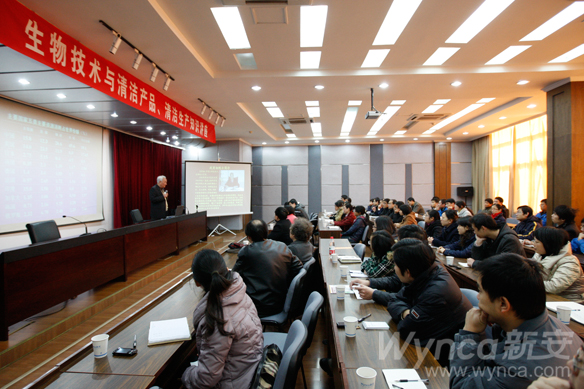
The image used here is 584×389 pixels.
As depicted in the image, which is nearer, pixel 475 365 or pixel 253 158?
pixel 475 365

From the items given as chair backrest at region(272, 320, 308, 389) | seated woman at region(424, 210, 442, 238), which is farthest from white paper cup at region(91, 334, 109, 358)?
seated woman at region(424, 210, 442, 238)

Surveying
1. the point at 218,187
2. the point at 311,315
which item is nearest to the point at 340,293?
the point at 311,315

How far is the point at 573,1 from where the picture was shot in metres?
2.90

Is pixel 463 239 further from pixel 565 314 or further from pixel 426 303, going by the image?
pixel 426 303

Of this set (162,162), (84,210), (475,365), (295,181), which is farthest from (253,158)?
(475,365)

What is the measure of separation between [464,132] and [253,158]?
7.14m

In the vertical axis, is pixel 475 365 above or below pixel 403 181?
below

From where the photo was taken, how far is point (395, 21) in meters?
3.24

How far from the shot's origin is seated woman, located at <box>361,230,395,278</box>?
2.48 m

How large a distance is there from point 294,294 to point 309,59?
10.2 feet

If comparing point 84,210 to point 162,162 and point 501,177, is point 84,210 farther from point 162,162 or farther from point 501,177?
point 501,177

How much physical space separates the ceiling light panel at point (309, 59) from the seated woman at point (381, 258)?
2574 millimetres

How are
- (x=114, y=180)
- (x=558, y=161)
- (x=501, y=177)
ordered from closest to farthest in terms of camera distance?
(x=558, y=161), (x=114, y=180), (x=501, y=177)

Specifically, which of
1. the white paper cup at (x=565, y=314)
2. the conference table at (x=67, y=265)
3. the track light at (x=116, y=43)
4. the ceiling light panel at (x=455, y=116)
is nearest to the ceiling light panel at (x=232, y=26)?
the track light at (x=116, y=43)
